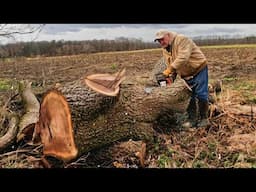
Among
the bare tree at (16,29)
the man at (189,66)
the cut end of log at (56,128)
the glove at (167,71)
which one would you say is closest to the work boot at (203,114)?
the man at (189,66)

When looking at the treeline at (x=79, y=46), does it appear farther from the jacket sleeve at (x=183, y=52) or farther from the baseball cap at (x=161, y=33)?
the jacket sleeve at (x=183, y=52)

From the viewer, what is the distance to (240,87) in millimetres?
5492

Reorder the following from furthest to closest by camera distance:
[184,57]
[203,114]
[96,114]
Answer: [203,114]
[184,57]
[96,114]

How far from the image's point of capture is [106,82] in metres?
5.26

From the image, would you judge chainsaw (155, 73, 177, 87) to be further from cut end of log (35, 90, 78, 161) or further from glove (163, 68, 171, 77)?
cut end of log (35, 90, 78, 161)

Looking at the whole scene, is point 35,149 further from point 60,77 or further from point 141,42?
point 141,42

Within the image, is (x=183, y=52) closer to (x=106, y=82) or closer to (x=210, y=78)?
(x=210, y=78)

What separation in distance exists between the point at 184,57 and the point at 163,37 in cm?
29

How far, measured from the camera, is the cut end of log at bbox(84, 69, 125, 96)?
520cm

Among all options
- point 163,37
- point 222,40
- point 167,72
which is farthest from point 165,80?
point 222,40

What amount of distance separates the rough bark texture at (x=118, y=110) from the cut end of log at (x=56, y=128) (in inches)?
2.3

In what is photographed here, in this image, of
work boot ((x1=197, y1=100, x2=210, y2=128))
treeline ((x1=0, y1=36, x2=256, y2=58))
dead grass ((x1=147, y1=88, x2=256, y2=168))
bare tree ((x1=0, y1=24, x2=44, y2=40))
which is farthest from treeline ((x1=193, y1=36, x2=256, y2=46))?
bare tree ((x1=0, y1=24, x2=44, y2=40))

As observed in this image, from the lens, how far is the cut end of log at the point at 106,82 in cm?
520
